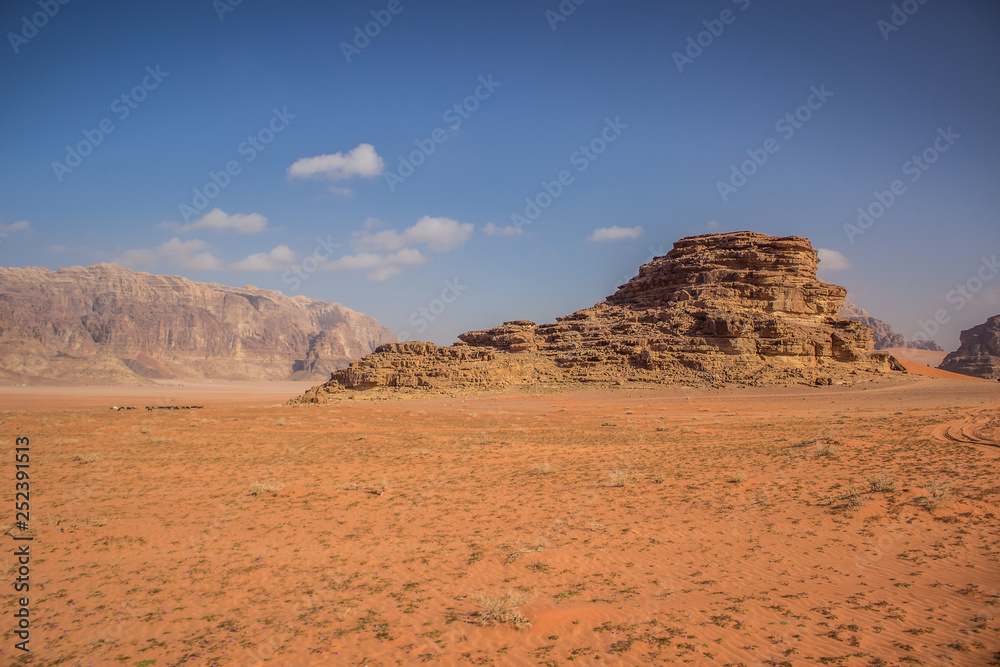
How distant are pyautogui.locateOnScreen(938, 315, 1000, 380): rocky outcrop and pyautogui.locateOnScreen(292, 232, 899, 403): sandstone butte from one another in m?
46.4

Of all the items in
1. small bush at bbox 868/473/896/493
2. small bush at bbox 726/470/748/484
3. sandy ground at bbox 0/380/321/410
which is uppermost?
sandy ground at bbox 0/380/321/410

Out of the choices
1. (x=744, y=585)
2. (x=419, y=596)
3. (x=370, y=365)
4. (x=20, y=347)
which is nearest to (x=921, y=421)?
(x=744, y=585)

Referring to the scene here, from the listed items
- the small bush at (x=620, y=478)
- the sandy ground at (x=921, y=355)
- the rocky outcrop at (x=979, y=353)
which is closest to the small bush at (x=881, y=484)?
the small bush at (x=620, y=478)

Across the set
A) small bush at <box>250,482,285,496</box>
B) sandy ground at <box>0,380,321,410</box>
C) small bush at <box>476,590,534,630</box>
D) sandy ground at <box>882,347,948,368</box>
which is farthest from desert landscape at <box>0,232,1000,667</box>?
sandy ground at <box>882,347,948,368</box>

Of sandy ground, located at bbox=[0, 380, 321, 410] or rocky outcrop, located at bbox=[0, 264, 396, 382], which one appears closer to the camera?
sandy ground, located at bbox=[0, 380, 321, 410]

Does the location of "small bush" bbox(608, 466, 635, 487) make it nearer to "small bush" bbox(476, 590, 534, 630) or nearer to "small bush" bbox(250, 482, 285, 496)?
"small bush" bbox(476, 590, 534, 630)

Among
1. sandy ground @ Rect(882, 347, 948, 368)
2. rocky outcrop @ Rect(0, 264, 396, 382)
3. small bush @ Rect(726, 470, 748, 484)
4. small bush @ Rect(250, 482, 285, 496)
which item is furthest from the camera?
sandy ground @ Rect(882, 347, 948, 368)

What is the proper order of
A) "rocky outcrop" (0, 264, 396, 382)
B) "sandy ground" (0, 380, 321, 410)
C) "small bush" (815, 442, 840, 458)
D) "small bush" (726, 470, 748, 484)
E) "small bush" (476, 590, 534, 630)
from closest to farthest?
1. "small bush" (476, 590, 534, 630)
2. "small bush" (726, 470, 748, 484)
3. "small bush" (815, 442, 840, 458)
4. "sandy ground" (0, 380, 321, 410)
5. "rocky outcrop" (0, 264, 396, 382)

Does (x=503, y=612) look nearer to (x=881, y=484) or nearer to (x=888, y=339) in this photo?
(x=881, y=484)

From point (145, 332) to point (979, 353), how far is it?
166 meters

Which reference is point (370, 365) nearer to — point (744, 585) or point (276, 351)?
point (744, 585)

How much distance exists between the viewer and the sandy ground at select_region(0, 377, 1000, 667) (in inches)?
212

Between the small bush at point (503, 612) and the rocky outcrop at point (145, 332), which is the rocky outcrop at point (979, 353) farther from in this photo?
the rocky outcrop at point (145, 332)

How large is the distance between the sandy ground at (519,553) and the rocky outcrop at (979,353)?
81.4 meters
